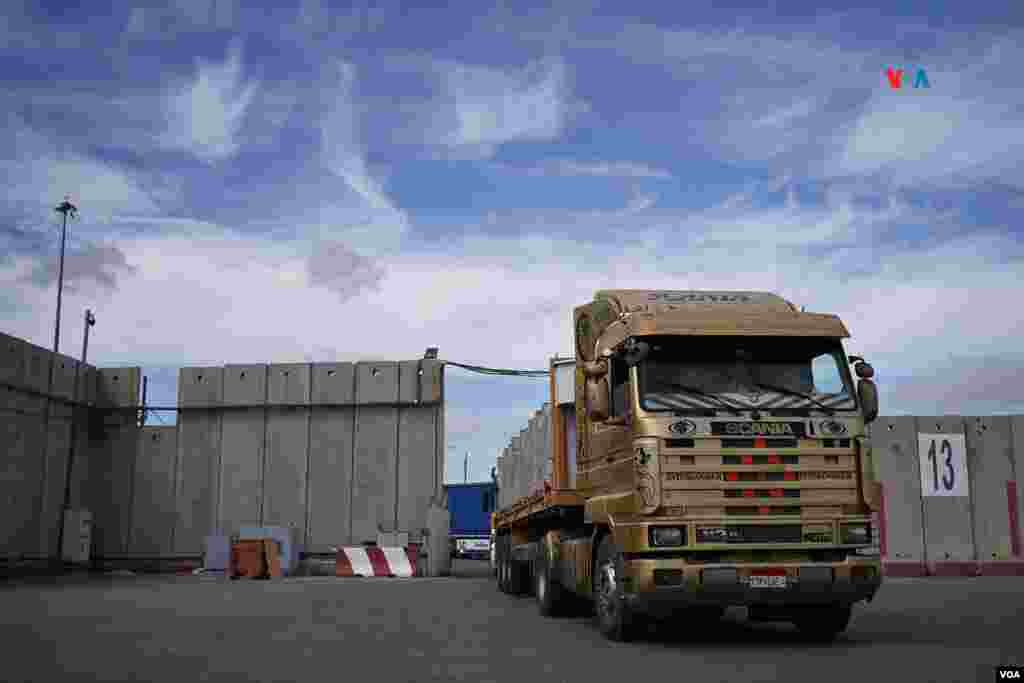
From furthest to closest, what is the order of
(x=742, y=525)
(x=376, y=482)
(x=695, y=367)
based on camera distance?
(x=376, y=482) < (x=695, y=367) < (x=742, y=525)

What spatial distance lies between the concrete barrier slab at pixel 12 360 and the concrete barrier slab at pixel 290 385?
22.1 ft

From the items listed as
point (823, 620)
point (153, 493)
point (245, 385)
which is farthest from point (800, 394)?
point (153, 493)

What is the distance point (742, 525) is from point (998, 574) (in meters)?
19.7

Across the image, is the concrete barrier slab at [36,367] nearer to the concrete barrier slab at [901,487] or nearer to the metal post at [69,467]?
the metal post at [69,467]

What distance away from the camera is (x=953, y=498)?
27.4 meters

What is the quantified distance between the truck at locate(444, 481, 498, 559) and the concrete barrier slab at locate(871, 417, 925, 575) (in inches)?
702

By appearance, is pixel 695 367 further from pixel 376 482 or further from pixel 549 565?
pixel 376 482

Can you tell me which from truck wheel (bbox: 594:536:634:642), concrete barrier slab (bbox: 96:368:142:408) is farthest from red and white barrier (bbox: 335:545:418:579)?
truck wheel (bbox: 594:536:634:642)

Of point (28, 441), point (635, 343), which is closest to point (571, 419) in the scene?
point (635, 343)

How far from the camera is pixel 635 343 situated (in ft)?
35.7

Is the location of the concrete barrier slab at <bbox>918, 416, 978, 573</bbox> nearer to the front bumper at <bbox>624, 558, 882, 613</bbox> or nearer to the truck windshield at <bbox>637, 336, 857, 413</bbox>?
the truck windshield at <bbox>637, 336, 857, 413</bbox>

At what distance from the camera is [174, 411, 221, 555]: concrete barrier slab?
30.9m

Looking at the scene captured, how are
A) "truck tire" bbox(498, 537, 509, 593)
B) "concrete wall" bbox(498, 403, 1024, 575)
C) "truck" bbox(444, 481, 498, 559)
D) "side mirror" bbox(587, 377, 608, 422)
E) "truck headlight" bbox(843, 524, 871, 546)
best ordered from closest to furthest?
"truck headlight" bbox(843, 524, 871, 546), "side mirror" bbox(587, 377, 608, 422), "truck tire" bbox(498, 537, 509, 593), "concrete wall" bbox(498, 403, 1024, 575), "truck" bbox(444, 481, 498, 559)

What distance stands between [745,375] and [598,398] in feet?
4.91
